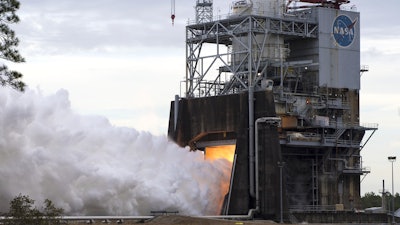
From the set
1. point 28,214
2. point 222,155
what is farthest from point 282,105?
point 28,214

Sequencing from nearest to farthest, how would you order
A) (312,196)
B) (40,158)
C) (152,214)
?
(40,158) < (152,214) < (312,196)

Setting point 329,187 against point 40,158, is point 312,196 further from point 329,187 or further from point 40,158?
point 40,158

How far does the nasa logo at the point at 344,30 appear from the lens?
12925cm

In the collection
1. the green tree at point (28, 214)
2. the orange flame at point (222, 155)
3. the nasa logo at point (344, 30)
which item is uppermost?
the nasa logo at point (344, 30)

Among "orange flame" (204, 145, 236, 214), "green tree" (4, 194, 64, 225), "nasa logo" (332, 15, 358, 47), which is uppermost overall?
"nasa logo" (332, 15, 358, 47)

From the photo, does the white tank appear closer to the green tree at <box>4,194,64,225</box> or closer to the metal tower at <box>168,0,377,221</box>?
the metal tower at <box>168,0,377,221</box>

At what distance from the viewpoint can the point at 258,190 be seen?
383ft

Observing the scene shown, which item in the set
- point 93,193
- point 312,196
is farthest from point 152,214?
point 312,196

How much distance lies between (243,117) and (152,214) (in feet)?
57.5

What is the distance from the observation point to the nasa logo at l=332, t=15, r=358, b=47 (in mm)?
129250

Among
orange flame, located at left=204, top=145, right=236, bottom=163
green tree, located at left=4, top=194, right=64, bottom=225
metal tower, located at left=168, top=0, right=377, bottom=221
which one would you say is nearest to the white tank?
metal tower, located at left=168, top=0, right=377, bottom=221

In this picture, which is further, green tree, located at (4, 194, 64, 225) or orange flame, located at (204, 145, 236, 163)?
orange flame, located at (204, 145, 236, 163)

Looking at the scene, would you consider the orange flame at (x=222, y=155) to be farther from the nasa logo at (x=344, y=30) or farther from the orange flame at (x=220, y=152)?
the nasa logo at (x=344, y=30)

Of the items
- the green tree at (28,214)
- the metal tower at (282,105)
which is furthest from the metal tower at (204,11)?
the green tree at (28,214)
